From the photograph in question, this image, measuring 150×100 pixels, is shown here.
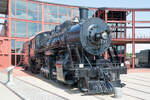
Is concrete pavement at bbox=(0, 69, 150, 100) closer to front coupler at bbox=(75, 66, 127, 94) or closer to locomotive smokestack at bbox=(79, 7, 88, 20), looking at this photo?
front coupler at bbox=(75, 66, 127, 94)

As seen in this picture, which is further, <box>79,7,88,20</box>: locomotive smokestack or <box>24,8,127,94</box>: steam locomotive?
<box>79,7,88,20</box>: locomotive smokestack

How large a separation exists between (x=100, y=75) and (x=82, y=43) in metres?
1.80

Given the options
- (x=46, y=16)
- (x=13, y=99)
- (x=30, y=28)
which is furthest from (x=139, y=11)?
(x=13, y=99)

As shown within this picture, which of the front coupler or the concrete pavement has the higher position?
the front coupler

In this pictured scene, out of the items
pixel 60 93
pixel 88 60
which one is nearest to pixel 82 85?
pixel 60 93

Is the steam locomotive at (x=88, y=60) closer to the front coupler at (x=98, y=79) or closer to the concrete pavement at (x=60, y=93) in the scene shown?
the front coupler at (x=98, y=79)

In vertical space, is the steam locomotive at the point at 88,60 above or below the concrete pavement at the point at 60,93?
above

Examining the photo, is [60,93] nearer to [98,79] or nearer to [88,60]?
[98,79]

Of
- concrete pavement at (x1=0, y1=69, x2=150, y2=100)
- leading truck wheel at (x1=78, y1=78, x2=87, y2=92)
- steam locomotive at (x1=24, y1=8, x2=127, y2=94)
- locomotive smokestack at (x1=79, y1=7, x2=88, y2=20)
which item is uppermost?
locomotive smokestack at (x1=79, y1=7, x2=88, y2=20)

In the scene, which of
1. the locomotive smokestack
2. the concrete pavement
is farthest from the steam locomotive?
the concrete pavement

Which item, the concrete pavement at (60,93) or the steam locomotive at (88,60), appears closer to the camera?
the concrete pavement at (60,93)

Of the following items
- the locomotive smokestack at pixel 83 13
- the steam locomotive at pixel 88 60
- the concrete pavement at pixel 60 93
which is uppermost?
the locomotive smokestack at pixel 83 13

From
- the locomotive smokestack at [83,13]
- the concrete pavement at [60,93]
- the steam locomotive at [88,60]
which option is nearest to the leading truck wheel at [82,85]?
the steam locomotive at [88,60]

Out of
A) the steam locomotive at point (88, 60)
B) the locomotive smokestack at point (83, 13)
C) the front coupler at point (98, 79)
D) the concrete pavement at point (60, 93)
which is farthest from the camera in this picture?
the locomotive smokestack at point (83, 13)
